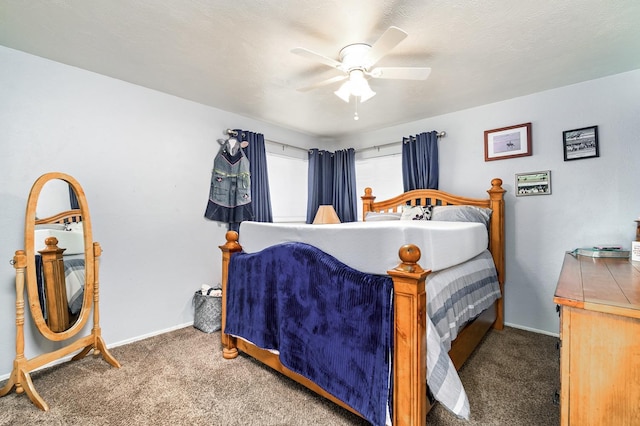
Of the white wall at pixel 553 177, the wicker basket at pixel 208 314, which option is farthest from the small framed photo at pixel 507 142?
the wicker basket at pixel 208 314

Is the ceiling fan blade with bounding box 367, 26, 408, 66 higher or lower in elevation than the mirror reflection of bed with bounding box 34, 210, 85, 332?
higher

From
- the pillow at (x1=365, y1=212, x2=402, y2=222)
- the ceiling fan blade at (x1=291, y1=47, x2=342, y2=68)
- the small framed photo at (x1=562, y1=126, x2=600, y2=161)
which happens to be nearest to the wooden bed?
the ceiling fan blade at (x1=291, y1=47, x2=342, y2=68)

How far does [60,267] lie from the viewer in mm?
2006

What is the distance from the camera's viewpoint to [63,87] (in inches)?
85.3

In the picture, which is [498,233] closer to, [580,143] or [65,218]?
[580,143]

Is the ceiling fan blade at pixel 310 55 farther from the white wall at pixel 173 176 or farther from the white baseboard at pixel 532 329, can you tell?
the white baseboard at pixel 532 329

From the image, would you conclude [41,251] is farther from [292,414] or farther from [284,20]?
[284,20]

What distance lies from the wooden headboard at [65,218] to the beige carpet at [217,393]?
106cm

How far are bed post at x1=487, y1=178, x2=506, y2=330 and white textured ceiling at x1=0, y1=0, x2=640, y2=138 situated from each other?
36.1 inches

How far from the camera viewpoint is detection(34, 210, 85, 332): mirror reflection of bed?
6.27ft

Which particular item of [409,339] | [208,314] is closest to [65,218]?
[208,314]

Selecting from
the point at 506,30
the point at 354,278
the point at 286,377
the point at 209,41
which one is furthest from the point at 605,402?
the point at 209,41

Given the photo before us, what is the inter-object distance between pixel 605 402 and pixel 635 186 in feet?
7.36

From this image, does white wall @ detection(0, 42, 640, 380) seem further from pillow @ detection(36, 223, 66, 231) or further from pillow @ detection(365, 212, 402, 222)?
pillow @ detection(365, 212, 402, 222)
